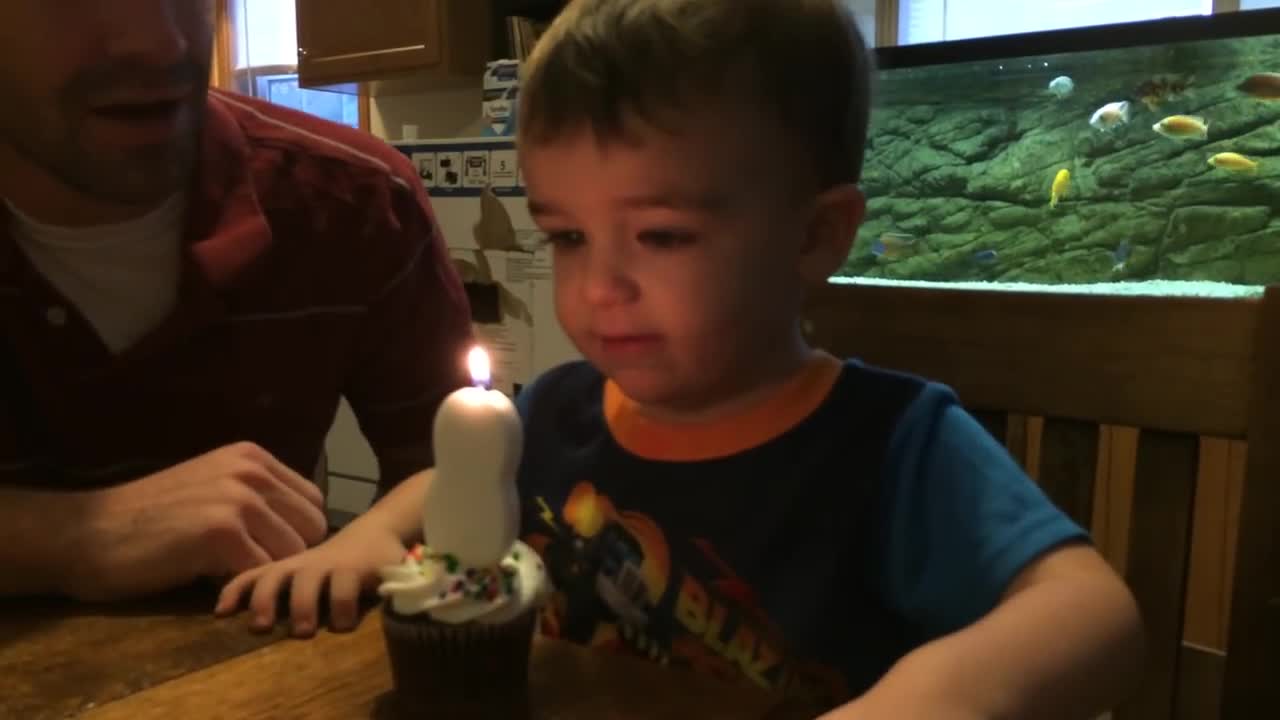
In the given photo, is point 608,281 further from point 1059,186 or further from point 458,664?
point 1059,186

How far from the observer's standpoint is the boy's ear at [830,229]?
0.72m

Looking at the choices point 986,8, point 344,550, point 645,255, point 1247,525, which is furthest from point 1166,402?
point 986,8

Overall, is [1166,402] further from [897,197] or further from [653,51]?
[897,197]

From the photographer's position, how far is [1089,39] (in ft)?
8.81

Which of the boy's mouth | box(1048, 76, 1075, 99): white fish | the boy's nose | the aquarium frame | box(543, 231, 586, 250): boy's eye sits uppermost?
the aquarium frame

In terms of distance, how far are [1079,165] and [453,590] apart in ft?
10.1

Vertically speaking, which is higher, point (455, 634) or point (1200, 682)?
point (455, 634)

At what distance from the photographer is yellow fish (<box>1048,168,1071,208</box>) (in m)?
3.23

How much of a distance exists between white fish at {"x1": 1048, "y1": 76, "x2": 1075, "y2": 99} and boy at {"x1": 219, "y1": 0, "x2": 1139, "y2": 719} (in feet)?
8.64

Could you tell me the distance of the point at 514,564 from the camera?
571mm

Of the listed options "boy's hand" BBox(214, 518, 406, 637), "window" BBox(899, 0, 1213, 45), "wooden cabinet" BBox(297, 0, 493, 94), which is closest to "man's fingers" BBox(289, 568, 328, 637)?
"boy's hand" BBox(214, 518, 406, 637)

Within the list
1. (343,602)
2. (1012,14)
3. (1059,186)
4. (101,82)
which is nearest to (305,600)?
(343,602)

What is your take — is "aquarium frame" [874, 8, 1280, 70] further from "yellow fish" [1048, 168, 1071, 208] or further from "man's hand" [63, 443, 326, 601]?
"man's hand" [63, 443, 326, 601]

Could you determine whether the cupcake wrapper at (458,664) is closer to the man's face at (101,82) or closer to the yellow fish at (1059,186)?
the man's face at (101,82)
